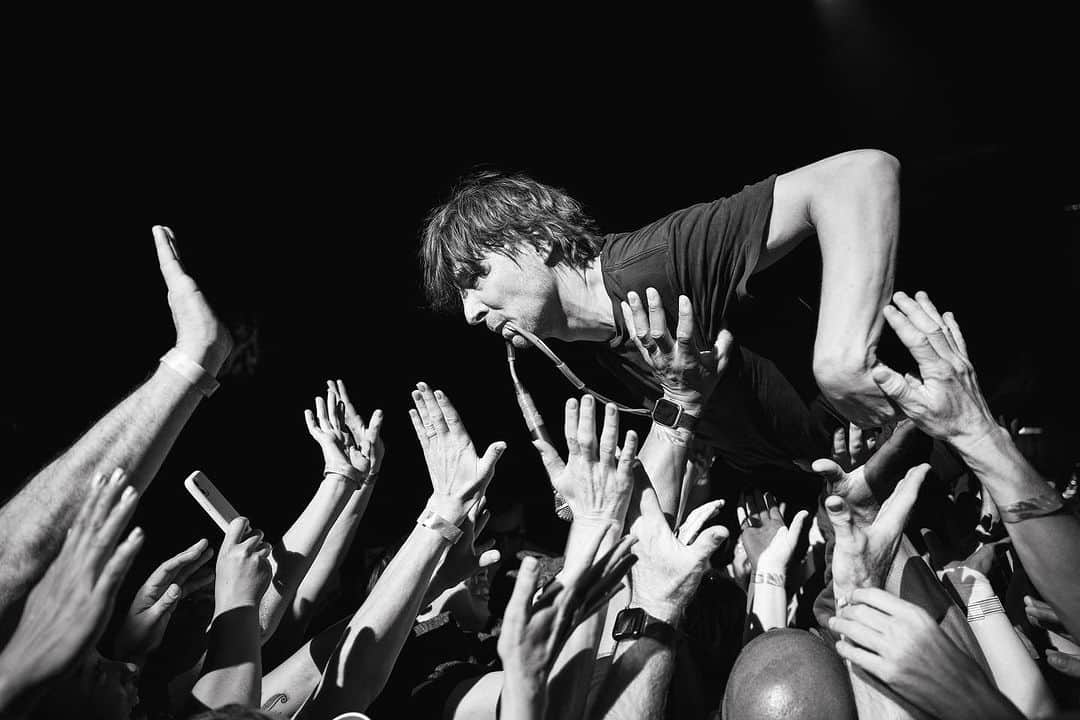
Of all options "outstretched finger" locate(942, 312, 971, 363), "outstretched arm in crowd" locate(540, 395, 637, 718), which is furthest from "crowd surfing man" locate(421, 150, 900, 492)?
"outstretched arm in crowd" locate(540, 395, 637, 718)

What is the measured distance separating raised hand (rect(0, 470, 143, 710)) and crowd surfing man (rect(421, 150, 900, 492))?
1278 mm

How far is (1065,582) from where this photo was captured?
4.66 feet

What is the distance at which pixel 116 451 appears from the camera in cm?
159

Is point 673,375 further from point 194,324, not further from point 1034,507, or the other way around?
point 194,324

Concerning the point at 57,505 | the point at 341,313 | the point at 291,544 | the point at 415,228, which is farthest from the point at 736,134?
the point at 57,505

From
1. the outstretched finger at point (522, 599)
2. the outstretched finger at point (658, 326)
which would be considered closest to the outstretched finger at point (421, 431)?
the outstretched finger at point (658, 326)

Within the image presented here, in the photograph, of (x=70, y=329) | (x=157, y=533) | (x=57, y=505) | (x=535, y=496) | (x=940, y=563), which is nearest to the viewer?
(x=57, y=505)

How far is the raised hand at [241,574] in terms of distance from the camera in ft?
6.19

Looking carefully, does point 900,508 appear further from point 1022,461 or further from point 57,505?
point 57,505

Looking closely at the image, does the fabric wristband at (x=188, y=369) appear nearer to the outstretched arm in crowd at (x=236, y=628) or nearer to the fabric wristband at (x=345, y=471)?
the outstretched arm in crowd at (x=236, y=628)

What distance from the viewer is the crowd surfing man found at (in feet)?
6.38

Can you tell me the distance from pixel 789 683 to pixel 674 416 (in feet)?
2.59

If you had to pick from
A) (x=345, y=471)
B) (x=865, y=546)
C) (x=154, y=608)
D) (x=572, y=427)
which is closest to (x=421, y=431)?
(x=345, y=471)

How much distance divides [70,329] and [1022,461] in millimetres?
4222
